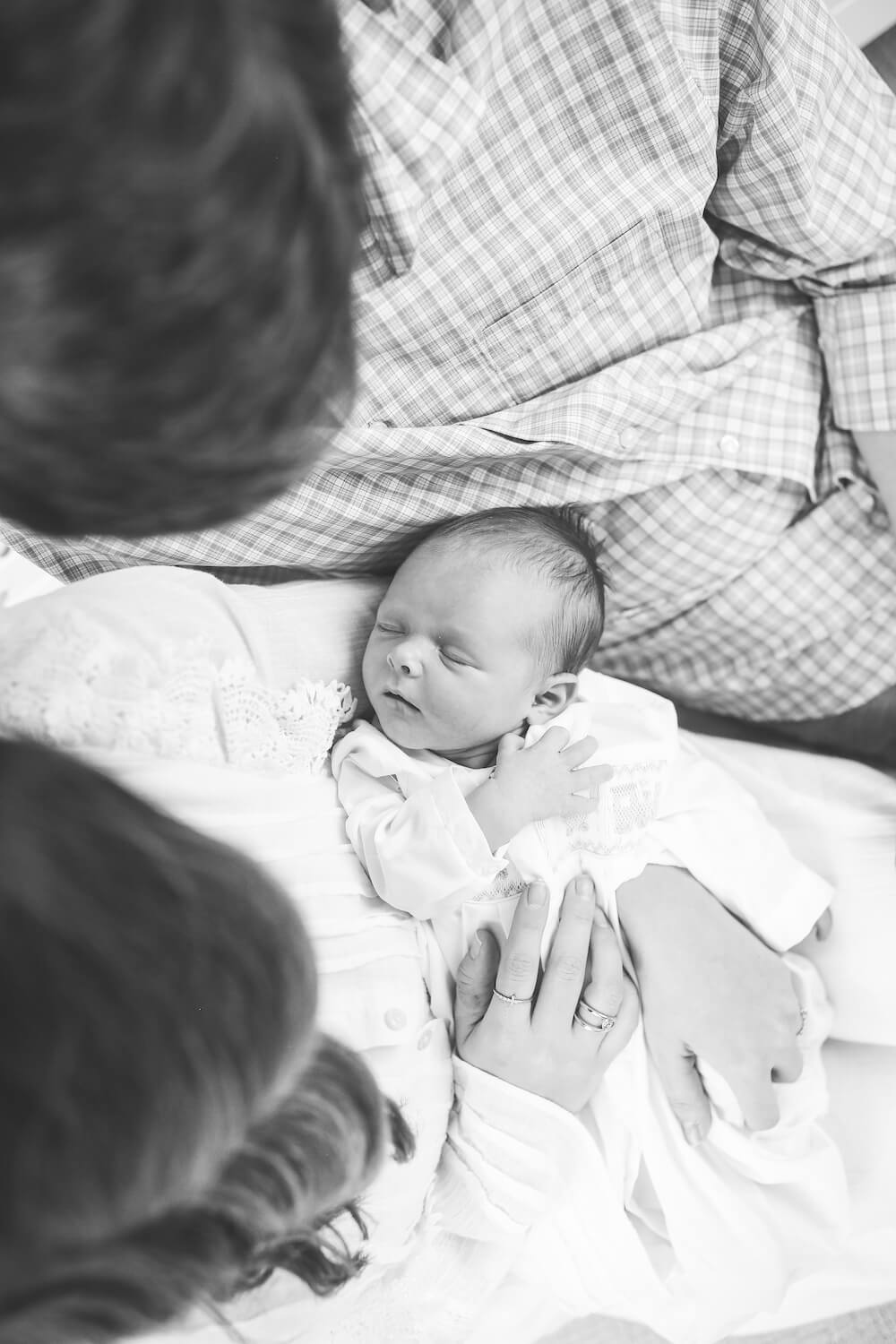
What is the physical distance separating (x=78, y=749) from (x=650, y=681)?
2.73 ft

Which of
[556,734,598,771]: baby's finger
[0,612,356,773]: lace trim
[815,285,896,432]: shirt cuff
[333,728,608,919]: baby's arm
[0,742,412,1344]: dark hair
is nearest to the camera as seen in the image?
[0,742,412,1344]: dark hair

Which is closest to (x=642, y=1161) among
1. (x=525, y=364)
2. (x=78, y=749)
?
(x=78, y=749)

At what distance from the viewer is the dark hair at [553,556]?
98 cm

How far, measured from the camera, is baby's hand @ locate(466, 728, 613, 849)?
912mm

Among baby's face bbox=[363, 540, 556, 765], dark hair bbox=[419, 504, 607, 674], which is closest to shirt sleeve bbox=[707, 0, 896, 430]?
dark hair bbox=[419, 504, 607, 674]

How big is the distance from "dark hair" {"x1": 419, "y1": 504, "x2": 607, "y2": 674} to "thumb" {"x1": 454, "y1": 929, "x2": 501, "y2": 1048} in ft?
1.07

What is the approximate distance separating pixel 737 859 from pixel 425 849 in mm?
400

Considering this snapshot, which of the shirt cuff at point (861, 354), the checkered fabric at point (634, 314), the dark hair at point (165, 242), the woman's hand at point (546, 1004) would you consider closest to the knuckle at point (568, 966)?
the woman's hand at point (546, 1004)

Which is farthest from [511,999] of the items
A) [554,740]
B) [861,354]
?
[861,354]

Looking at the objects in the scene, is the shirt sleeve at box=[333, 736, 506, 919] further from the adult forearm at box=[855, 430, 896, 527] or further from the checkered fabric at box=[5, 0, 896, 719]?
the adult forearm at box=[855, 430, 896, 527]

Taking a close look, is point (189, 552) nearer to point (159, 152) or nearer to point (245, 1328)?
point (159, 152)

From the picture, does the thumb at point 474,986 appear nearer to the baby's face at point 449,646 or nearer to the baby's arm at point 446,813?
the baby's arm at point 446,813

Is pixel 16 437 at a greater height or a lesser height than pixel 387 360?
greater

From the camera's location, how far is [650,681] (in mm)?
1319
